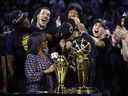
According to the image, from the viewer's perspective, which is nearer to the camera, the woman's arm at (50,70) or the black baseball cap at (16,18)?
the woman's arm at (50,70)

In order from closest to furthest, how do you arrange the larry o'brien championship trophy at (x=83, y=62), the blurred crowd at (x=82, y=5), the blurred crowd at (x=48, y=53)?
the larry o'brien championship trophy at (x=83, y=62), the blurred crowd at (x=48, y=53), the blurred crowd at (x=82, y=5)

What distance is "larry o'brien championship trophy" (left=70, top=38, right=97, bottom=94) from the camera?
4.94 ft

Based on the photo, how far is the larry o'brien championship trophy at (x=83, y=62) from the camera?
1.51m

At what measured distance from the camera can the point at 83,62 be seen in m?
1.51

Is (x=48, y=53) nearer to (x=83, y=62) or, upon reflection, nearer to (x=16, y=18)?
(x=16, y=18)

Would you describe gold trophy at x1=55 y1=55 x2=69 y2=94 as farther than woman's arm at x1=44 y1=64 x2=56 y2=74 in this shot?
No

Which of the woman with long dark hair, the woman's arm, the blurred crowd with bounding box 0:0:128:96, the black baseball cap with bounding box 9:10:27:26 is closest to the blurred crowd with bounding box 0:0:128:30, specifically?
the blurred crowd with bounding box 0:0:128:96

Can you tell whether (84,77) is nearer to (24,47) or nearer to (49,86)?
(49,86)

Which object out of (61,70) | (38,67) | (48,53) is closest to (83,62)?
(61,70)

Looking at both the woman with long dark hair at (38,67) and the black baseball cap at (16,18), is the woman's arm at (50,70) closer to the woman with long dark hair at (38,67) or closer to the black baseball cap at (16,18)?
the woman with long dark hair at (38,67)

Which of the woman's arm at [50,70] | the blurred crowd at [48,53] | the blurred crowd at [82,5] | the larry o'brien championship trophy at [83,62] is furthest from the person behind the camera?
the blurred crowd at [82,5]

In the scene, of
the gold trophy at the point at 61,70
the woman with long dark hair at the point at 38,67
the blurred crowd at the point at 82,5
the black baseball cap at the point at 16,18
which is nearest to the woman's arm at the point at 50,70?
the woman with long dark hair at the point at 38,67

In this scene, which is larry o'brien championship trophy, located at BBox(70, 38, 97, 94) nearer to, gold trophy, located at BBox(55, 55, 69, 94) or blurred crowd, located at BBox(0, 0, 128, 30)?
gold trophy, located at BBox(55, 55, 69, 94)

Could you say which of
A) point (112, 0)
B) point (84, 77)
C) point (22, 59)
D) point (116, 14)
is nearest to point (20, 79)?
point (22, 59)
